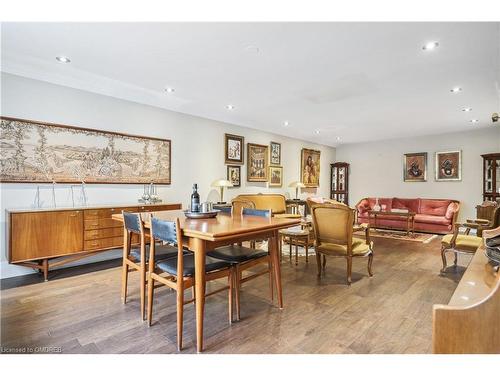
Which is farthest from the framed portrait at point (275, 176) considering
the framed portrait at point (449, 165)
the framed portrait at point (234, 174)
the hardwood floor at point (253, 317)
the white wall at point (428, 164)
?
the framed portrait at point (449, 165)

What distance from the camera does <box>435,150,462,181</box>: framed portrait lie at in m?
7.16

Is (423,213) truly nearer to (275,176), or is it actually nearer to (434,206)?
(434,206)

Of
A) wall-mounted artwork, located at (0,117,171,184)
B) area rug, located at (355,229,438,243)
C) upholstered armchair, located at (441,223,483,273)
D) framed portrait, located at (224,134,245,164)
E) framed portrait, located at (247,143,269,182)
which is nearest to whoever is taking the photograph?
wall-mounted artwork, located at (0,117,171,184)

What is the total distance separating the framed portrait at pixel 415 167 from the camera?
7.72m

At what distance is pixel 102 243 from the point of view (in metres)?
3.76

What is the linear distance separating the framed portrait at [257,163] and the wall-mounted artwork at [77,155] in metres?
2.12

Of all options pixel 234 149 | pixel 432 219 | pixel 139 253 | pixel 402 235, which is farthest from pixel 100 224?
pixel 432 219

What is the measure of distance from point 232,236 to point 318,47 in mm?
2185

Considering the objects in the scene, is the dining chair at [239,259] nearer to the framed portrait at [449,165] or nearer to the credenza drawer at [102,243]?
the credenza drawer at [102,243]

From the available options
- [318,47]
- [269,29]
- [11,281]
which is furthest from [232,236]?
[11,281]

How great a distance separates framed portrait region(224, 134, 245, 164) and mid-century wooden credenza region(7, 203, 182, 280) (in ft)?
8.35

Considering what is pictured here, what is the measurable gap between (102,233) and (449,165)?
8.12 m

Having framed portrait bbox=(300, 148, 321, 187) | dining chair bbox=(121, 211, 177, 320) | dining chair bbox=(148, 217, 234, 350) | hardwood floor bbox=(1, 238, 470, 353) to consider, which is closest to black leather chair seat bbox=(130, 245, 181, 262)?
dining chair bbox=(121, 211, 177, 320)

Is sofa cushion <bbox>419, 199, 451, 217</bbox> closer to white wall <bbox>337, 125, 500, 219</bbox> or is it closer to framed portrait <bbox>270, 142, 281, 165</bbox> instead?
white wall <bbox>337, 125, 500, 219</bbox>
